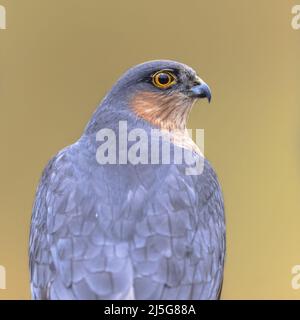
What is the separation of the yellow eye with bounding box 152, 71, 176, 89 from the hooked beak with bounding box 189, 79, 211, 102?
109 mm

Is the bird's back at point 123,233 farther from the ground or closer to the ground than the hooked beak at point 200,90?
closer to the ground

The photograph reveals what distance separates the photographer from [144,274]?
2.99 meters

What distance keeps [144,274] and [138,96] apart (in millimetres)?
1119

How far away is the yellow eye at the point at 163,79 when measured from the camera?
382 cm

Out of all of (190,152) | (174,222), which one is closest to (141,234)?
(174,222)

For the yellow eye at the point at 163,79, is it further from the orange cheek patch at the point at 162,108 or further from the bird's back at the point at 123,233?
the bird's back at the point at 123,233

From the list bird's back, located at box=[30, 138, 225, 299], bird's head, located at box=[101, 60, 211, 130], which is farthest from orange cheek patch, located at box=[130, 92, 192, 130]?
bird's back, located at box=[30, 138, 225, 299]

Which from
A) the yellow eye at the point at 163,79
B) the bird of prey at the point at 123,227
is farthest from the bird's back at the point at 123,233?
the yellow eye at the point at 163,79

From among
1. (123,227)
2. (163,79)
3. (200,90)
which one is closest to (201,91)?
(200,90)

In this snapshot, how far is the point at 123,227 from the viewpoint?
3.09m

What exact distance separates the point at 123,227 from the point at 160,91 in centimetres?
101

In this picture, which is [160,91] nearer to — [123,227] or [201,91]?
[201,91]

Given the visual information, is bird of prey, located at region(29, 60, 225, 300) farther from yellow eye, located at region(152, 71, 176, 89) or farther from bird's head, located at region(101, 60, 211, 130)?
yellow eye, located at region(152, 71, 176, 89)
